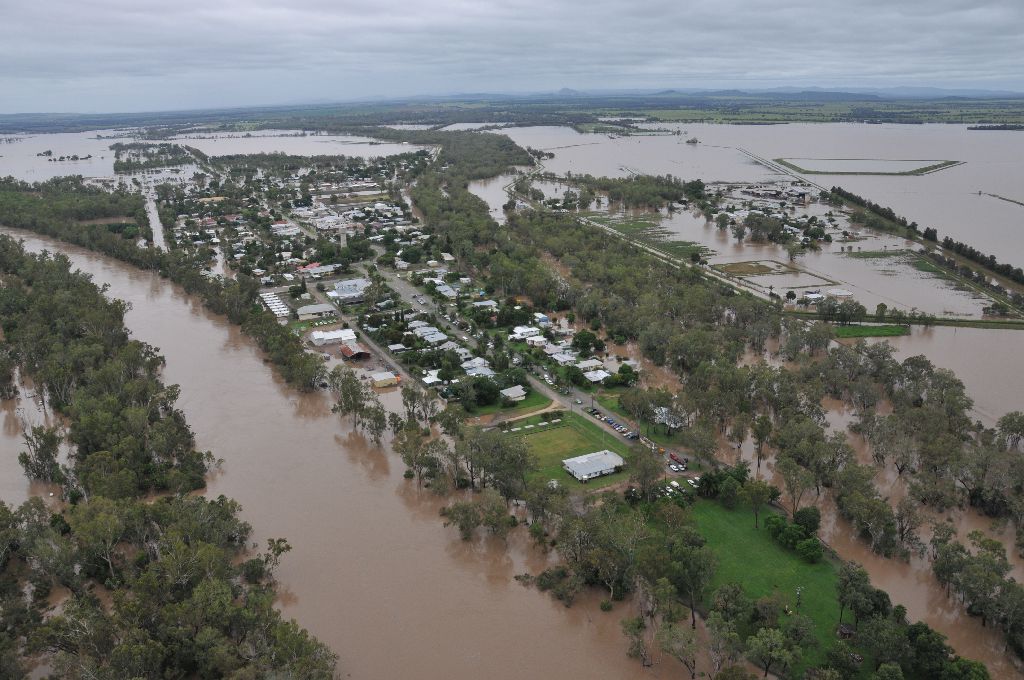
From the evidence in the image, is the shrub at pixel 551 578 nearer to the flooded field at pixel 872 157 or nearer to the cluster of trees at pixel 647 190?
the flooded field at pixel 872 157

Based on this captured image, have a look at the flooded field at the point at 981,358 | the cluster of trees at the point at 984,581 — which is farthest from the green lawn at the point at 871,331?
the cluster of trees at the point at 984,581

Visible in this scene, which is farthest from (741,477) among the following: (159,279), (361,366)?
(159,279)

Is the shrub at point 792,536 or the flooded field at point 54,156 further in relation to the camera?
the flooded field at point 54,156

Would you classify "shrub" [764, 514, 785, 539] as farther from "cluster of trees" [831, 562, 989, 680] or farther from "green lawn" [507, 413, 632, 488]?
"green lawn" [507, 413, 632, 488]

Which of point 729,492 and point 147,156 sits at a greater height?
point 147,156

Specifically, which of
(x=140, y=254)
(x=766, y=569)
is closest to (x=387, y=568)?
(x=766, y=569)

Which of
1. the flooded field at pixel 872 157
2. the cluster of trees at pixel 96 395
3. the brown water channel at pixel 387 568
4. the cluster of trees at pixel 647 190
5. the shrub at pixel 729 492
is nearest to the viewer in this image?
the brown water channel at pixel 387 568

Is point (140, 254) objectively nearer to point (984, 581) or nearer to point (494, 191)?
point (494, 191)

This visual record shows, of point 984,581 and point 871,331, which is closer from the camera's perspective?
point 984,581
